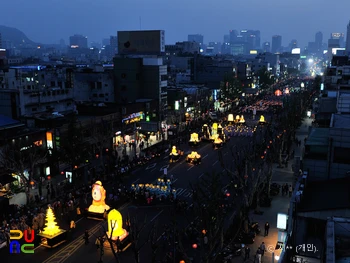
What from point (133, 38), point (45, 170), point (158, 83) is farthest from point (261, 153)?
point (133, 38)

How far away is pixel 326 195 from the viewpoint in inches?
883

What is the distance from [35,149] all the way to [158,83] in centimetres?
4046

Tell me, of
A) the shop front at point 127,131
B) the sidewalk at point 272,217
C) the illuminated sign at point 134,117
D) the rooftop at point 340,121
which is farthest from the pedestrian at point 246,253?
the illuminated sign at point 134,117

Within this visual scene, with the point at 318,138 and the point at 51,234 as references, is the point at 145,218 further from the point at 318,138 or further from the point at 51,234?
the point at 318,138

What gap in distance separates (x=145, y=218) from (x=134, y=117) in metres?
41.1

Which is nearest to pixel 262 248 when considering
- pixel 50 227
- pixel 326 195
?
pixel 326 195

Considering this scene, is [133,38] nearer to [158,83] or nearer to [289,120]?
[158,83]

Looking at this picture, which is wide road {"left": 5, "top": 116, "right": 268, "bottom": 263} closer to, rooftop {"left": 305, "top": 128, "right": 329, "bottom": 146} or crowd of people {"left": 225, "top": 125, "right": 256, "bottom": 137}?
rooftop {"left": 305, "top": 128, "right": 329, "bottom": 146}

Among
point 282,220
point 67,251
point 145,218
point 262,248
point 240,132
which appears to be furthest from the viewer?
point 240,132

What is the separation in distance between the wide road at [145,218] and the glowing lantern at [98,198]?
949 millimetres

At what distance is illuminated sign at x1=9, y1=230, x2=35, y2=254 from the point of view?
25.5m

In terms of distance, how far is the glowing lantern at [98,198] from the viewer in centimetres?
3012

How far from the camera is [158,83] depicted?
248 ft

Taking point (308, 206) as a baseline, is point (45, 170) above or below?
below
